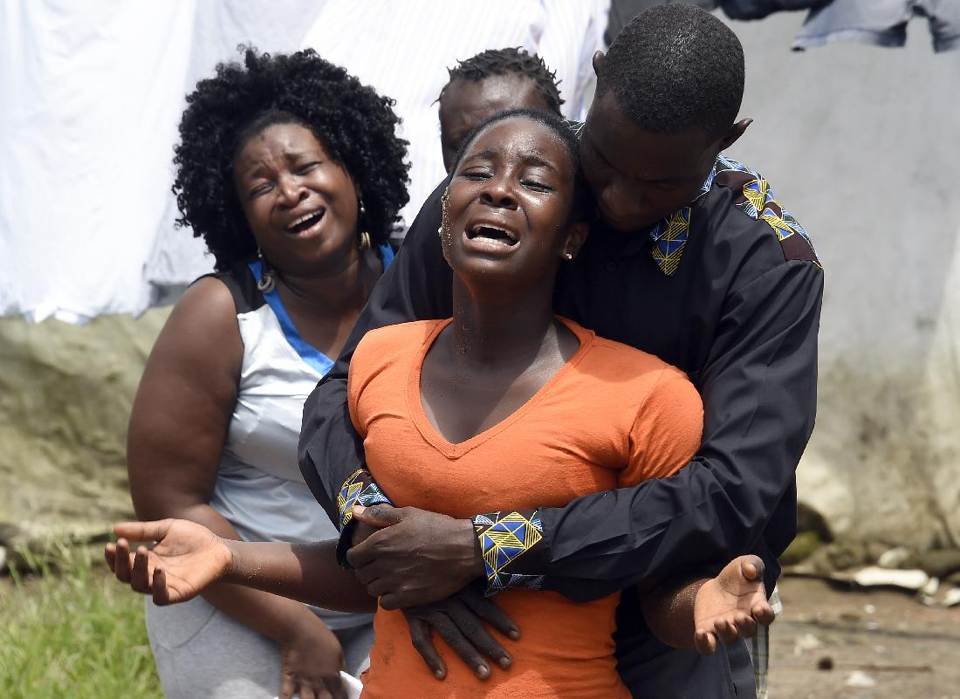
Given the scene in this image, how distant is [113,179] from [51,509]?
2.05 metres

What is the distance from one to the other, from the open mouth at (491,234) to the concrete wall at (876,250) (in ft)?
11.9

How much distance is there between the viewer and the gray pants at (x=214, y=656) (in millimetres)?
3012

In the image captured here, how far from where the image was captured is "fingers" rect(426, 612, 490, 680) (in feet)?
7.02

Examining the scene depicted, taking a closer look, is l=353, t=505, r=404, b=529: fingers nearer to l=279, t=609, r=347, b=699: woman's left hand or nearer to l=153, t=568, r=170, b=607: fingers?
l=153, t=568, r=170, b=607: fingers

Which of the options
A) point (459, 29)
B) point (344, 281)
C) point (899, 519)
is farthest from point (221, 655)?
point (899, 519)

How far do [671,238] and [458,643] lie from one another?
72 cm

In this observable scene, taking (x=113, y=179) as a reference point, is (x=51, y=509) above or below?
below

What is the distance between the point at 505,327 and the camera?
7.60ft

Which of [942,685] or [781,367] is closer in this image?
[781,367]

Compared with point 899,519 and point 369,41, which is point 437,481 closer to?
point 369,41

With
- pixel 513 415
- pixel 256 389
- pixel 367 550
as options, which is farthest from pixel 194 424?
pixel 513 415

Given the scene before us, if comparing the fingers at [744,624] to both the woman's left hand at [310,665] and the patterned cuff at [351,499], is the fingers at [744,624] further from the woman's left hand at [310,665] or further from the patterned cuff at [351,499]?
the woman's left hand at [310,665]

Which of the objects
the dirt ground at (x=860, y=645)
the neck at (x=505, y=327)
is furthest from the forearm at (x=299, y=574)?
the dirt ground at (x=860, y=645)

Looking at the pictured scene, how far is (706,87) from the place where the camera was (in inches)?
84.9
